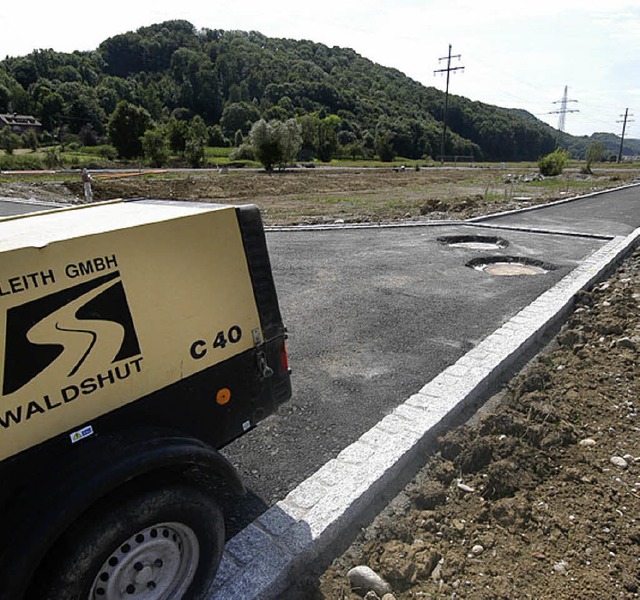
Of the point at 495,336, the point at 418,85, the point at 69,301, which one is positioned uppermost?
the point at 418,85

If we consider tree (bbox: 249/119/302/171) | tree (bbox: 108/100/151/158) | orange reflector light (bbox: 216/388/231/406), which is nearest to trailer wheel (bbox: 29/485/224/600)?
orange reflector light (bbox: 216/388/231/406)

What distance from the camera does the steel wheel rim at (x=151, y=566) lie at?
6.71 ft

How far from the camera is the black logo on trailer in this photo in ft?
6.09

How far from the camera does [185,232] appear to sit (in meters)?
2.41

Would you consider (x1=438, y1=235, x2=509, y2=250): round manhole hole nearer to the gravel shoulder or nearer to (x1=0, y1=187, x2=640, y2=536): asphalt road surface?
(x1=0, y1=187, x2=640, y2=536): asphalt road surface

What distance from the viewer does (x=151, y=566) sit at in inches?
86.2

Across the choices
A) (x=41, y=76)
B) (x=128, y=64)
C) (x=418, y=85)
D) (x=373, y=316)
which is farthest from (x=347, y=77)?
(x=373, y=316)

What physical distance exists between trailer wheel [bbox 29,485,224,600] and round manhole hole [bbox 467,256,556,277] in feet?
25.9

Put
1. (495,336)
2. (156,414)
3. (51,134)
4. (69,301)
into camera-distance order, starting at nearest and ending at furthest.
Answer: (69,301), (156,414), (495,336), (51,134)

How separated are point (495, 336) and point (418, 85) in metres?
190

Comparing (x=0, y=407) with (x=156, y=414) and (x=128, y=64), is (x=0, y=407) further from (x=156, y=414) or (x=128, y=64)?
(x=128, y=64)

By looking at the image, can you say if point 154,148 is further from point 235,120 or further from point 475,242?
point 235,120

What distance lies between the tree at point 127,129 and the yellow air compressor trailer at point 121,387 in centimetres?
6740

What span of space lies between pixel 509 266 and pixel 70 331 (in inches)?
358
